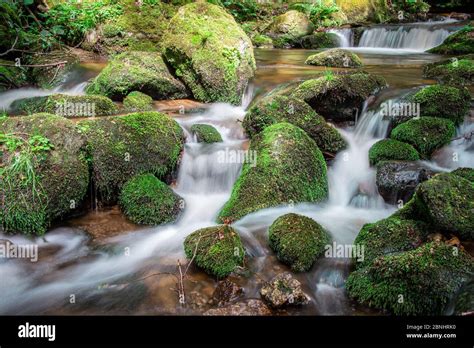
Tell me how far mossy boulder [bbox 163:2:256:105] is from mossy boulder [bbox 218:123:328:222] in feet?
10.8

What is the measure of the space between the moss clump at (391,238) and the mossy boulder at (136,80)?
6.17 m

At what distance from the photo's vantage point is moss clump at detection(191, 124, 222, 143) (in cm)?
717

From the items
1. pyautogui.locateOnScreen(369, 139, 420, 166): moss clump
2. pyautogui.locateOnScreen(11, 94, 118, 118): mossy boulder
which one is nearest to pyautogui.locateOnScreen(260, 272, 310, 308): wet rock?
pyautogui.locateOnScreen(369, 139, 420, 166): moss clump

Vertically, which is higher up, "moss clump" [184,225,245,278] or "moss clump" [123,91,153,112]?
"moss clump" [123,91,153,112]

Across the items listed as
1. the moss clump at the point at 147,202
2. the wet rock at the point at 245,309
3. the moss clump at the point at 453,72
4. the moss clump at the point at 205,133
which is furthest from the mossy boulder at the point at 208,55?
the wet rock at the point at 245,309

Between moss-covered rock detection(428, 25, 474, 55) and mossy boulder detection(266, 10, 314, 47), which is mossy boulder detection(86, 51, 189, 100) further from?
mossy boulder detection(266, 10, 314, 47)

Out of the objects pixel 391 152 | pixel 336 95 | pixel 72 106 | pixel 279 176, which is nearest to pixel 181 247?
pixel 279 176

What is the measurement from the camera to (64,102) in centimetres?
757

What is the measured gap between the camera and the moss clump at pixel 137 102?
27.4 feet

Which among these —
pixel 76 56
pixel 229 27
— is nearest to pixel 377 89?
pixel 229 27

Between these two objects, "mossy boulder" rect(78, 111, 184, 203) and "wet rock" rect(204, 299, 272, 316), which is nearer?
"wet rock" rect(204, 299, 272, 316)

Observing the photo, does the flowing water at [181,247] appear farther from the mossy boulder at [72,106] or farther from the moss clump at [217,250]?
the mossy boulder at [72,106]

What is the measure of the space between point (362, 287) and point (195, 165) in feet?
12.1

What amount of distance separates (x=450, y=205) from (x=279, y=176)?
2.29 metres
